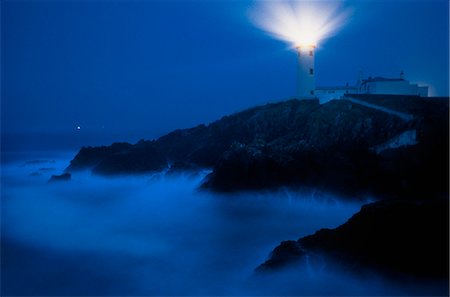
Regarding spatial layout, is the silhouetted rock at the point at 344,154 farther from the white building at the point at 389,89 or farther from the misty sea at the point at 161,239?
the white building at the point at 389,89

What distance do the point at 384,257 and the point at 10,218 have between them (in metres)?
17.5

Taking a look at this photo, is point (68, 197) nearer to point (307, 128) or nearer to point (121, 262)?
point (121, 262)

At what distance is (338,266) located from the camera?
10.8 metres

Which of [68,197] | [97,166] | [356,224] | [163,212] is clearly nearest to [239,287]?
[356,224]

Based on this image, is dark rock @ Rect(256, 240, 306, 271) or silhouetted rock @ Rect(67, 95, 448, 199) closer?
dark rock @ Rect(256, 240, 306, 271)

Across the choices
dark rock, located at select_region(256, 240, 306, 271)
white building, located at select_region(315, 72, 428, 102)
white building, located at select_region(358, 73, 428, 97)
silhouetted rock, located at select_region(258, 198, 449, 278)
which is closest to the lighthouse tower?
white building, located at select_region(315, 72, 428, 102)

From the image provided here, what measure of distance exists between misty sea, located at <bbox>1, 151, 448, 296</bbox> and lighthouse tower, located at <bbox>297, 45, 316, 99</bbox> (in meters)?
11.7

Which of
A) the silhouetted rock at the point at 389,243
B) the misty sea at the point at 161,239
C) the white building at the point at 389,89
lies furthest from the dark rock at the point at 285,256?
the white building at the point at 389,89

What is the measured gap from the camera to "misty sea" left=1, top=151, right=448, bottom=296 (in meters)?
11.7

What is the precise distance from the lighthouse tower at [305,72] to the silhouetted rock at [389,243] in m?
20.3

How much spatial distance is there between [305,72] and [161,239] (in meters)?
20.2

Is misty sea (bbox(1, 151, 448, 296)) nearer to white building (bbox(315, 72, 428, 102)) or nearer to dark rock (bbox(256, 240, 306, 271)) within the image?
dark rock (bbox(256, 240, 306, 271))

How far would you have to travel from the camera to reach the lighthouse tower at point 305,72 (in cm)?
3144

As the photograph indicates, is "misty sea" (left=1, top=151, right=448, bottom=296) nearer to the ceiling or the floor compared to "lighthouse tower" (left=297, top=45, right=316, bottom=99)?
nearer to the floor
